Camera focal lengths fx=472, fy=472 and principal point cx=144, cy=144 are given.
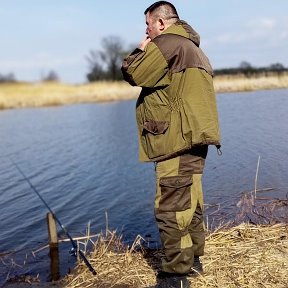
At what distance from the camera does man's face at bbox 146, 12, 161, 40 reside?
3758mm

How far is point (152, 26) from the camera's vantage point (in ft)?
12.4

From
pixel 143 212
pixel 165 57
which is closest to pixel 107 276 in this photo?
pixel 165 57

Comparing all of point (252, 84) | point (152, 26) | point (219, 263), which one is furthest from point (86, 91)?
point (152, 26)

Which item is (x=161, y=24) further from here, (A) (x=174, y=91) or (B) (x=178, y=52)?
(A) (x=174, y=91)

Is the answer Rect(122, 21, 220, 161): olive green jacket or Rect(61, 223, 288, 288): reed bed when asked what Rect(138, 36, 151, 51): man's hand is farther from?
Rect(61, 223, 288, 288): reed bed

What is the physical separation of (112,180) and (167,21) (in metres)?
7.31

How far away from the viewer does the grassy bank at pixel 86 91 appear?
32.8 metres

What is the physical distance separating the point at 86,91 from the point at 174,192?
34438mm

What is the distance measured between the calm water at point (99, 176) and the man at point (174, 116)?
2.38m

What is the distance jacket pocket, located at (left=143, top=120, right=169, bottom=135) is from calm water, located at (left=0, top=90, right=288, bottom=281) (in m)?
2.68

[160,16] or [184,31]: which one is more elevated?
[160,16]

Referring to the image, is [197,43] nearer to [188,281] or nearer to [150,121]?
[150,121]

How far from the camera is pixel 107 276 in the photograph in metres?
4.53

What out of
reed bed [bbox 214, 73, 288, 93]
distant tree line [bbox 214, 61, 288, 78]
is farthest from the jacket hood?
distant tree line [bbox 214, 61, 288, 78]
